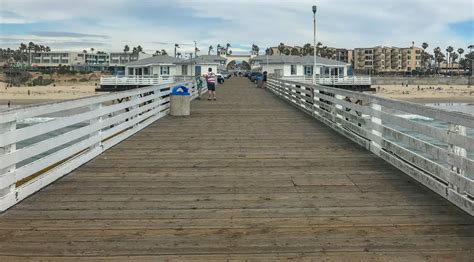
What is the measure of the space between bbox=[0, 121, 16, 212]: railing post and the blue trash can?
10215mm

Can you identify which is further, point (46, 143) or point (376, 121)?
point (376, 121)

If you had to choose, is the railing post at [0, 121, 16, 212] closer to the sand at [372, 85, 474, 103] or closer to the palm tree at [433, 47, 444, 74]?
the sand at [372, 85, 474, 103]

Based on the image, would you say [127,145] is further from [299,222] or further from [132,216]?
[299,222]

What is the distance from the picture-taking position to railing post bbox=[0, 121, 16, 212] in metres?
4.87

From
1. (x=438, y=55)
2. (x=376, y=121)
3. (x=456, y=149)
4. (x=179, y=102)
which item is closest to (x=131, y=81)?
(x=179, y=102)

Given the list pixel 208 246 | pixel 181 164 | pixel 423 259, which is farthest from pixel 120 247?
pixel 181 164

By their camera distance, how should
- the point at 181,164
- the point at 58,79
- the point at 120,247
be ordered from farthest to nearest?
the point at 58,79 < the point at 181,164 < the point at 120,247

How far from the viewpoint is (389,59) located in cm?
17300

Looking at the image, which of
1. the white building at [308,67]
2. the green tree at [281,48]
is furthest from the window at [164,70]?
the green tree at [281,48]

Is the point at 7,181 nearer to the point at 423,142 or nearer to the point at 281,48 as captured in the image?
the point at 423,142

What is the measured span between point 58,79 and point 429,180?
125m

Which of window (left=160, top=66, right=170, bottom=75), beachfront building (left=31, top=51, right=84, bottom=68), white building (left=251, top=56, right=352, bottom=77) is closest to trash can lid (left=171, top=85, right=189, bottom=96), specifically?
white building (left=251, top=56, right=352, bottom=77)

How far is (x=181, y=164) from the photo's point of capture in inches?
289

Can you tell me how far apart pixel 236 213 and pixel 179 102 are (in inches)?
430
